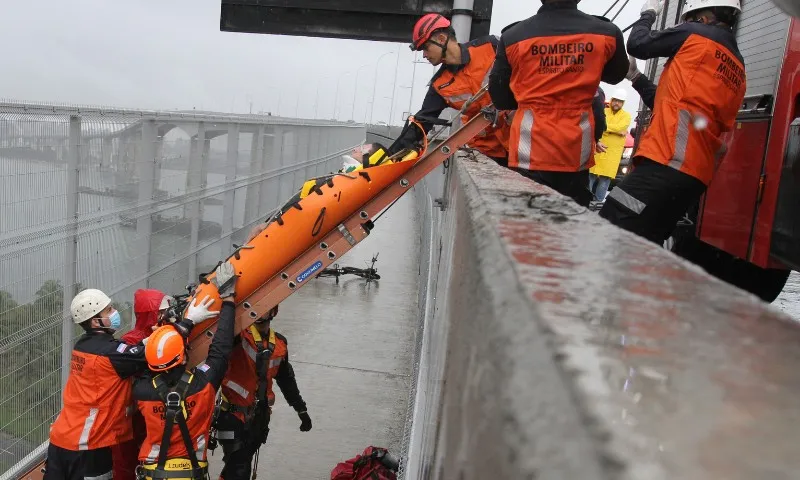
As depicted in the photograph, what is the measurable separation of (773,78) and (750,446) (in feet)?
13.2

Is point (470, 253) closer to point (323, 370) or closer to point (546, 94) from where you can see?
point (546, 94)

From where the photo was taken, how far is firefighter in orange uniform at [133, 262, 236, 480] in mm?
4121

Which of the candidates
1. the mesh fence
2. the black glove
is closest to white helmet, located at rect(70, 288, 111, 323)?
the mesh fence

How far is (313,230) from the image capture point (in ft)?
15.2

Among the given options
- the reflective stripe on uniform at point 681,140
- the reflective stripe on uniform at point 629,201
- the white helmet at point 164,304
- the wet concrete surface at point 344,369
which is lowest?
the wet concrete surface at point 344,369

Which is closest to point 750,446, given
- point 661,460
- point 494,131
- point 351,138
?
point 661,460

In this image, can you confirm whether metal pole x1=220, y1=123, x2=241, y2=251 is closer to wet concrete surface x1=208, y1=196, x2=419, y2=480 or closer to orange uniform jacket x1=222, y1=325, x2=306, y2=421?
wet concrete surface x1=208, y1=196, x2=419, y2=480

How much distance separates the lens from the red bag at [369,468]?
5.22 metres

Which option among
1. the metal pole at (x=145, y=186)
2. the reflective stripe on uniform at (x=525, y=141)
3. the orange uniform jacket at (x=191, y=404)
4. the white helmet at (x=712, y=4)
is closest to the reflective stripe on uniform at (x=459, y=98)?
the reflective stripe on uniform at (x=525, y=141)

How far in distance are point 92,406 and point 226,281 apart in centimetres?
107

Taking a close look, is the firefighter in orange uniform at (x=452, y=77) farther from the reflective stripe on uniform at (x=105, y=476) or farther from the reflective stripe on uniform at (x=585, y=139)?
the reflective stripe on uniform at (x=105, y=476)

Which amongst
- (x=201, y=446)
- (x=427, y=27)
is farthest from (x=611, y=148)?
(x=201, y=446)

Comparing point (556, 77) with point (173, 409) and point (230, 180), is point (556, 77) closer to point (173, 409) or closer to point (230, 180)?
point (173, 409)

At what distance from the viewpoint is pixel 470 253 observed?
1.01 m
